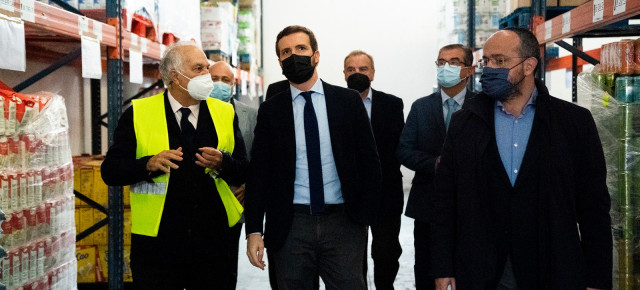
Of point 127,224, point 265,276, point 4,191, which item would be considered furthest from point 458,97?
point 265,276

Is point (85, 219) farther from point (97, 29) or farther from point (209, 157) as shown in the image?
point (209, 157)

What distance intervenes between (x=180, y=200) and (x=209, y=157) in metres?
0.26

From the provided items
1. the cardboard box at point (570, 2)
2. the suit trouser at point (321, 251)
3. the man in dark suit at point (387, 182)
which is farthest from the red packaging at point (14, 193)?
the cardboard box at point (570, 2)

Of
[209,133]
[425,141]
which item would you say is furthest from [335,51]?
[209,133]

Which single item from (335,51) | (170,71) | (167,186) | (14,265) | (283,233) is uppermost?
(335,51)

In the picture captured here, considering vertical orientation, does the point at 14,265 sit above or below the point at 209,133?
below

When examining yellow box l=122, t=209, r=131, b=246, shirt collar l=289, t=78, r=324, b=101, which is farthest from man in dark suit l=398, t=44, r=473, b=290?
yellow box l=122, t=209, r=131, b=246

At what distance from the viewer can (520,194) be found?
8.18ft

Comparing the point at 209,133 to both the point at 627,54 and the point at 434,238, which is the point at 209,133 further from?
the point at 627,54

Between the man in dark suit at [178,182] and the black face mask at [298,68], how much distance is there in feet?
1.31

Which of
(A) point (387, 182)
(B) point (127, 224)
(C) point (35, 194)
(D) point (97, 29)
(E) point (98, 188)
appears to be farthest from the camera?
(B) point (127, 224)

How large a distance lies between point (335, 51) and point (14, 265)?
940 cm

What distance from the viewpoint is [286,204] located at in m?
2.92

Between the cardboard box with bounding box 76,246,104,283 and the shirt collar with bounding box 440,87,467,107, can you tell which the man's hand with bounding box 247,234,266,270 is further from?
the cardboard box with bounding box 76,246,104,283
